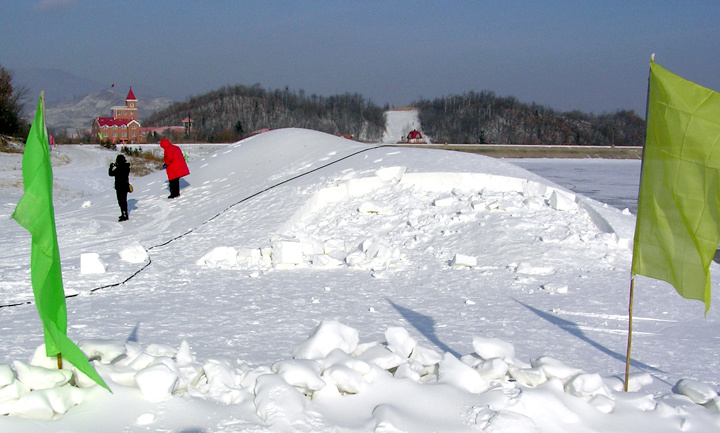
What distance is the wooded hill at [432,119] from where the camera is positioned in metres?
59.4

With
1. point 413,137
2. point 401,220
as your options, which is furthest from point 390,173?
point 413,137

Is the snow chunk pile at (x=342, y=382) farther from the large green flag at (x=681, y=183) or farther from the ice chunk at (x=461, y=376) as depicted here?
the large green flag at (x=681, y=183)

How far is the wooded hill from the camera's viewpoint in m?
59.4

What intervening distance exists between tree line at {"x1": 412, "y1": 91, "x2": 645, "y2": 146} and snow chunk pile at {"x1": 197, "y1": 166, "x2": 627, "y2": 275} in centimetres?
4619

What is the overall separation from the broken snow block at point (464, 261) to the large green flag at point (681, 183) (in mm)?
3928

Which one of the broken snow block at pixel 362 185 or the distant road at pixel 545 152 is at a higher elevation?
the distant road at pixel 545 152

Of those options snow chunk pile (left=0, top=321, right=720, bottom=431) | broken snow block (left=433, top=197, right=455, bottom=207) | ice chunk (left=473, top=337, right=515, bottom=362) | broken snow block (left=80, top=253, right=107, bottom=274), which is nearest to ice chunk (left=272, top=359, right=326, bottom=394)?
snow chunk pile (left=0, top=321, right=720, bottom=431)

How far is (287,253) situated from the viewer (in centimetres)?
760

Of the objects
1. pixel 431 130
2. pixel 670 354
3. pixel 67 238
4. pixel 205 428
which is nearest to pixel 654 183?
pixel 670 354

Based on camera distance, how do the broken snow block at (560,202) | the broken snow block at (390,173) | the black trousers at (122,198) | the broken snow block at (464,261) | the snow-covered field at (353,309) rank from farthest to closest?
the broken snow block at (390,173)
the black trousers at (122,198)
the broken snow block at (560,202)
the broken snow block at (464,261)
the snow-covered field at (353,309)

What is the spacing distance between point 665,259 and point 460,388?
1432mm

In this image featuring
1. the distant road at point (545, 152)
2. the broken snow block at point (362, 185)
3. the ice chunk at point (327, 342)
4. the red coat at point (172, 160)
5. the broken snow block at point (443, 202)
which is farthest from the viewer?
the distant road at point (545, 152)

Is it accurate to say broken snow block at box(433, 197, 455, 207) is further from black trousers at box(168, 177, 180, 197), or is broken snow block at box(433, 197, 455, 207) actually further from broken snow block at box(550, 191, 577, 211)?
black trousers at box(168, 177, 180, 197)

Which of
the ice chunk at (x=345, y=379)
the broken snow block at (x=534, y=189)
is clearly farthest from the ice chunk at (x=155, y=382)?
the broken snow block at (x=534, y=189)
